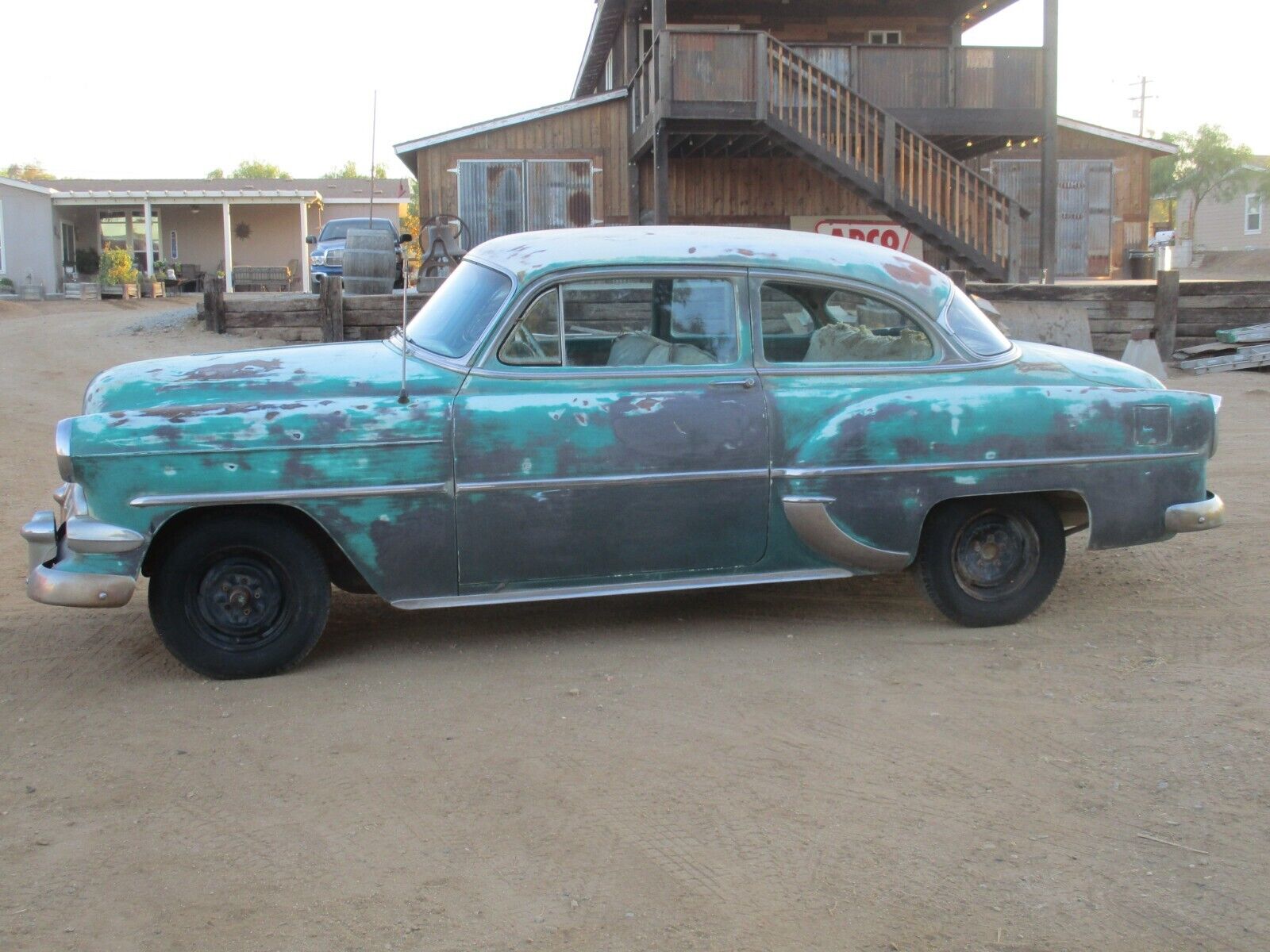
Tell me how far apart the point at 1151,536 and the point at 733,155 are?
15.0 meters

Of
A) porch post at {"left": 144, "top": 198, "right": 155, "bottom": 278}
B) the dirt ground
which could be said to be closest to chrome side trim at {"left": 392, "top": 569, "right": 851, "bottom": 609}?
the dirt ground

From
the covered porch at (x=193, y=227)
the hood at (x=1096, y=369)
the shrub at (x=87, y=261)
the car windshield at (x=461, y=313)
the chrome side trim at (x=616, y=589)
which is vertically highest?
the covered porch at (x=193, y=227)

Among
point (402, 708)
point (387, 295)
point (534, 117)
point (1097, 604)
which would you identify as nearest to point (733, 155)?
point (534, 117)

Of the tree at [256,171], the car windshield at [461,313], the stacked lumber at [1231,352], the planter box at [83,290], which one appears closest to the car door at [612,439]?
the car windshield at [461,313]

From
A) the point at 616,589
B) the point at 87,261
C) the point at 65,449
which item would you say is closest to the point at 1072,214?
the point at 616,589

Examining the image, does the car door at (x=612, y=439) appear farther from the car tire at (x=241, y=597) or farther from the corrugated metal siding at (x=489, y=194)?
the corrugated metal siding at (x=489, y=194)

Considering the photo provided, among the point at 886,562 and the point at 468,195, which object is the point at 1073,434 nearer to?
the point at 886,562

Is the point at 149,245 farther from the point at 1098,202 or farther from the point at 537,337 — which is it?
the point at 537,337

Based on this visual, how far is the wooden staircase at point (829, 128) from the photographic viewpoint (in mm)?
16156

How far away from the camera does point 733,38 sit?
16.4m

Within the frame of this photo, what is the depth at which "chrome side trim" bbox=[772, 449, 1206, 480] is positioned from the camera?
17.0ft

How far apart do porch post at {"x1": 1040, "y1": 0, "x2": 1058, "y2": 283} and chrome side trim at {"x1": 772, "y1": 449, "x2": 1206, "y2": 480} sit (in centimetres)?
1188

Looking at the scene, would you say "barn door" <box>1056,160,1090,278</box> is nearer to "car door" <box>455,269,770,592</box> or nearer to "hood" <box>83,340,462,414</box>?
"car door" <box>455,269,770,592</box>

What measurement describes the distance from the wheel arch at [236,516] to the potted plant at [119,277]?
25.9m
